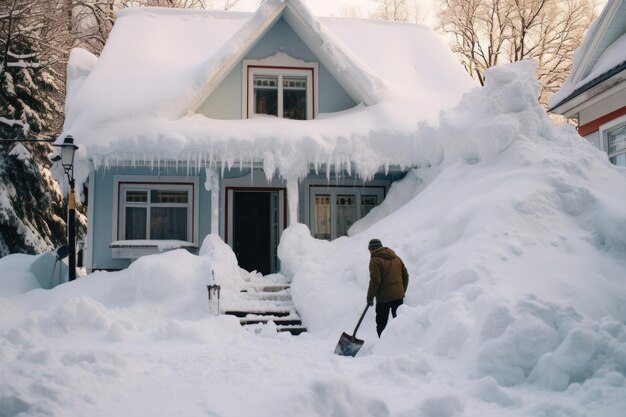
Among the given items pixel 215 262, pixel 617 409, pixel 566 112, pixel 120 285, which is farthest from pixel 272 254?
pixel 617 409

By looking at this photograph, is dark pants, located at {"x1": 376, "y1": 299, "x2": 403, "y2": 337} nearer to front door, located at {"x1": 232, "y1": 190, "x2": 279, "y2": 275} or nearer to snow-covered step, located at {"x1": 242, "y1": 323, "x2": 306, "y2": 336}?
snow-covered step, located at {"x1": 242, "y1": 323, "x2": 306, "y2": 336}

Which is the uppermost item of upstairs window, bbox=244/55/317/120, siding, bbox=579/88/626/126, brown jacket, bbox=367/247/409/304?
upstairs window, bbox=244/55/317/120

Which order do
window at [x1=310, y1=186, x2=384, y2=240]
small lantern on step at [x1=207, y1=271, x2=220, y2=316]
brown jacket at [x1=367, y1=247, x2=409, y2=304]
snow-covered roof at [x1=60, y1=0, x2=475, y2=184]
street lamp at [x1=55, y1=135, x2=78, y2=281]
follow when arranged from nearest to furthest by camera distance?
brown jacket at [x1=367, y1=247, x2=409, y2=304] < small lantern on step at [x1=207, y1=271, x2=220, y2=316] < street lamp at [x1=55, y1=135, x2=78, y2=281] < snow-covered roof at [x1=60, y1=0, x2=475, y2=184] < window at [x1=310, y1=186, x2=384, y2=240]

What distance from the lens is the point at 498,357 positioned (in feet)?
17.3

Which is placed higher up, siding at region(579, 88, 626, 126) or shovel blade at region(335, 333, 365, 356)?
siding at region(579, 88, 626, 126)

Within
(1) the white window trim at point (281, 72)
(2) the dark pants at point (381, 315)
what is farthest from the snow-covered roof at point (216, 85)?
(2) the dark pants at point (381, 315)

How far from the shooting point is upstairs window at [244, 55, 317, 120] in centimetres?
1437

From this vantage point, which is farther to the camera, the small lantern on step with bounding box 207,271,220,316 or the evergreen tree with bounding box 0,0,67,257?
the evergreen tree with bounding box 0,0,67,257

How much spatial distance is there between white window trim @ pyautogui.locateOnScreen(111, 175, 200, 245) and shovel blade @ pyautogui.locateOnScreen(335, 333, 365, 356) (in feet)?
24.1

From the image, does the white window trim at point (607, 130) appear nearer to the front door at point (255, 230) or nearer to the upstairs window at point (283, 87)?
the upstairs window at point (283, 87)

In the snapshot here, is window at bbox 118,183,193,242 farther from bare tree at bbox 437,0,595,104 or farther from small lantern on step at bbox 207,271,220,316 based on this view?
bare tree at bbox 437,0,595,104

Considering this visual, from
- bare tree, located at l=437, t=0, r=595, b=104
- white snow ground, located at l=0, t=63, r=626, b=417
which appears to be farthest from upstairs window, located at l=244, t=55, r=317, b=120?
bare tree, located at l=437, t=0, r=595, b=104

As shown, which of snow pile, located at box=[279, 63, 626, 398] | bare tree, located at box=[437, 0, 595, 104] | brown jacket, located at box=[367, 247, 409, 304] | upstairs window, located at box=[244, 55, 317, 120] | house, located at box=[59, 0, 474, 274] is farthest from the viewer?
bare tree, located at box=[437, 0, 595, 104]

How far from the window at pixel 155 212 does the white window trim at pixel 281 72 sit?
9.03 ft
